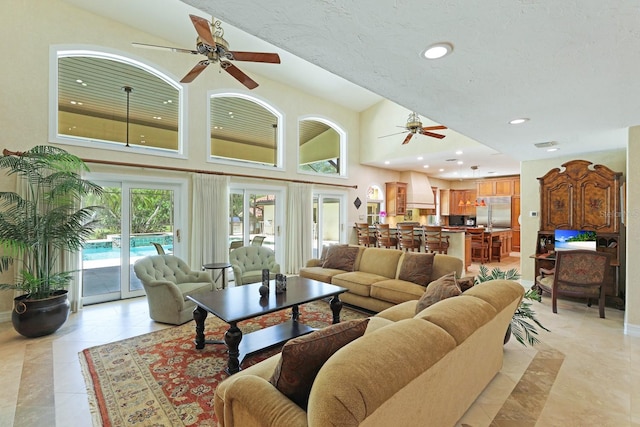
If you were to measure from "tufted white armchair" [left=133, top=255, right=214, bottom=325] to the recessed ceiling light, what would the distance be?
11.6ft

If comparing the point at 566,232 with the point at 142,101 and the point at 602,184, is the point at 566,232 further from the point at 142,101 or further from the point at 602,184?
the point at 142,101

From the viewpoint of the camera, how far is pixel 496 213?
10.5 metres

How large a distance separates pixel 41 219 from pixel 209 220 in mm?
2355

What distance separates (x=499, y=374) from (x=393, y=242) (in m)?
4.73

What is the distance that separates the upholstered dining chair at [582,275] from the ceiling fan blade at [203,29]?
16.7 ft

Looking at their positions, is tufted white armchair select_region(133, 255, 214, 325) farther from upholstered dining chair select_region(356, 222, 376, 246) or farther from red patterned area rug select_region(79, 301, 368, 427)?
upholstered dining chair select_region(356, 222, 376, 246)

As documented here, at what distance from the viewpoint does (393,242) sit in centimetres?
729

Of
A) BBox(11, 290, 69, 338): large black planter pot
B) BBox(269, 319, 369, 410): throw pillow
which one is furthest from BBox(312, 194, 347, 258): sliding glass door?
BBox(269, 319, 369, 410): throw pillow

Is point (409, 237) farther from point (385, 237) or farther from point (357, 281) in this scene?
point (357, 281)

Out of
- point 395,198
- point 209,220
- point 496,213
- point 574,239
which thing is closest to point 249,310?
point 209,220

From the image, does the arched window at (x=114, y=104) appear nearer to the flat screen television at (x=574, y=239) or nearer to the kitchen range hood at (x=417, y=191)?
the flat screen television at (x=574, y=239)

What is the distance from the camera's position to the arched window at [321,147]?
7.59 m

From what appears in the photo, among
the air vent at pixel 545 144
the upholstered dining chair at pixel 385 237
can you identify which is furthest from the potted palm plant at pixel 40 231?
the air vent at pixel 545 144

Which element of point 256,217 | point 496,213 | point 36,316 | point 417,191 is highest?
point 417,191
